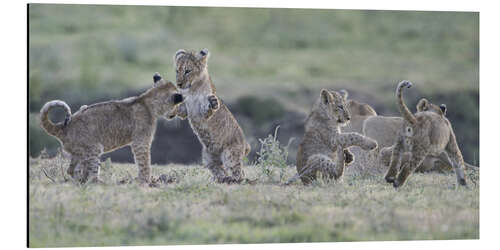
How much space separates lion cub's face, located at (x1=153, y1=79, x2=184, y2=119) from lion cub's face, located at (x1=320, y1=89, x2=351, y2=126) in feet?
6.08

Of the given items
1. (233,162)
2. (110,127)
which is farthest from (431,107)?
(110,127)

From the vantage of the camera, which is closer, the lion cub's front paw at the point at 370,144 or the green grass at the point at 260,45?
the lion cub's front paw at the point at 370,144

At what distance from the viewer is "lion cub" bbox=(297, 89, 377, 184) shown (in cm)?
1045

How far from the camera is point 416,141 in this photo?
10.5 meters

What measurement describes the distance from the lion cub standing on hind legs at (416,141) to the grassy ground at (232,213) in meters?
0.27

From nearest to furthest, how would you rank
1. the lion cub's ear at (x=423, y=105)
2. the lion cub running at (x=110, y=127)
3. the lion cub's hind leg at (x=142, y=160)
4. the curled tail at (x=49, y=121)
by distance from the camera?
the curled tail at (x=49, y=121) < the lion cub running at (x=110, y=127) < the lion cub's hind leg at (x=142, y=160) < the lion cub's ear at (x=423, y=105)

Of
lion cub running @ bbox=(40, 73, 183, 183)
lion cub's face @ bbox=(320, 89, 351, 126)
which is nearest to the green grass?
lion cub running @ bbox=(40, 73, 183, 183)

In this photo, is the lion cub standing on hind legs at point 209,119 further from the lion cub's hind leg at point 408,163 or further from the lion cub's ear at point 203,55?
the lion cub's hind leg at point 408,163

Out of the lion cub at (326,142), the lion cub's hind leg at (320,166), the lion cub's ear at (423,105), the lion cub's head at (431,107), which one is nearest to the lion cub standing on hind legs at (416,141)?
the lion cub's head at (431,107)

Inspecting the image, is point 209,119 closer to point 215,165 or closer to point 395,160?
point 215,165

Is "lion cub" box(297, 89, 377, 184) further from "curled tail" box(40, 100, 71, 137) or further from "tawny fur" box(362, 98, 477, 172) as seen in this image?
"curled tail" box(40, 100, 71, 137)

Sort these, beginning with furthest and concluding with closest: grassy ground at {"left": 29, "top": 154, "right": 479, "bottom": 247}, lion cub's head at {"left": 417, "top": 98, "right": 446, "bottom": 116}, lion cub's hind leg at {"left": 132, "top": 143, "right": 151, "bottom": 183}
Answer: lion cub's head at {"left": 417, "top": 98, "right": 446, "bottom": 116}
lion cub's hind leg at {"left": 132, "top": 143, "right": 151, "bottom": 183}
grassy ground at {"left": 29, "top": 154, "right": 479, "bottom": 247}

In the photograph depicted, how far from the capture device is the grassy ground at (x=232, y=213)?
9070mm

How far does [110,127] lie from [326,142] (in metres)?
2.77
